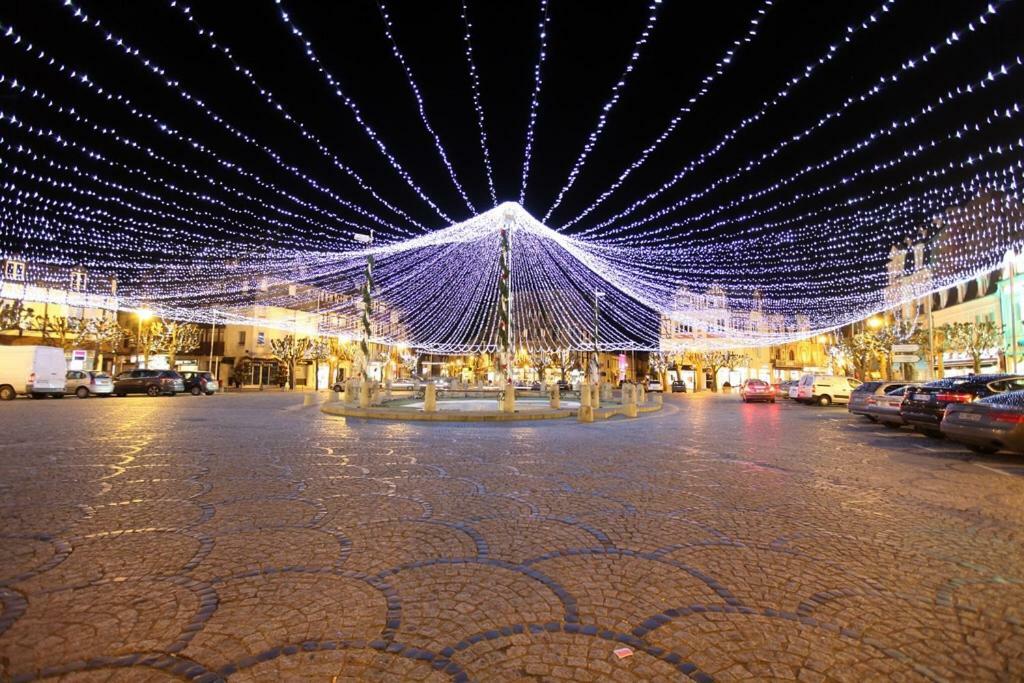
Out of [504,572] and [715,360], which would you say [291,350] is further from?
[504,572]

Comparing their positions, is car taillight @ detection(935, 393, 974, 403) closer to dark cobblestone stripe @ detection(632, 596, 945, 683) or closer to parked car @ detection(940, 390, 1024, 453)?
parked car @ detection(940, 390, 1024, 453)

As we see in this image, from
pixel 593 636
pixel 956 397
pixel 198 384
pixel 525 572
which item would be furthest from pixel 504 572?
pixel 198 384

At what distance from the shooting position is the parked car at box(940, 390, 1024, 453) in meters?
8.80

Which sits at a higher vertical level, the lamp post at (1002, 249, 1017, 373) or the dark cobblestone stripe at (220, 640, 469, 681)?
the lamp post at (1002, 249, 1017, 373)

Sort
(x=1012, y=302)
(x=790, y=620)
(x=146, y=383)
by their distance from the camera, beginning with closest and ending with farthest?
(x=790, y=620) → (x=1012, y=302) → (x=146, y=383)

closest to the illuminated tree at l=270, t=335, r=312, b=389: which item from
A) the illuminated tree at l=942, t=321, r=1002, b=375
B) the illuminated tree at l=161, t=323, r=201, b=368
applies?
the illuminated tree at l=161, t=323, r=201, b=368

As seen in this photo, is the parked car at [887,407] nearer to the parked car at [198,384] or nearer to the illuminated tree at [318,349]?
the parked car at [198,384]

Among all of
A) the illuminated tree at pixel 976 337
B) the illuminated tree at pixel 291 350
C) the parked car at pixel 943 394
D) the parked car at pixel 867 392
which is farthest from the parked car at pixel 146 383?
the illuminated tree at pixel 976 337

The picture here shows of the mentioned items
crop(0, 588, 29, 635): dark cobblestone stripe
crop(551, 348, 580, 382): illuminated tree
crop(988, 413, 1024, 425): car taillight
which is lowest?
crop(0, 588, 29, 635): dark cobblestone stripe

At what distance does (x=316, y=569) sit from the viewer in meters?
3.77

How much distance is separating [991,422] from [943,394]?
332cm

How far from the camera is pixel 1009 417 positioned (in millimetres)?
8938

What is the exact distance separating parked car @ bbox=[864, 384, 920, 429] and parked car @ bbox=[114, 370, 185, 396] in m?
36.4

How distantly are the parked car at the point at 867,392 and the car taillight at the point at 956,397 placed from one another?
5380mm
